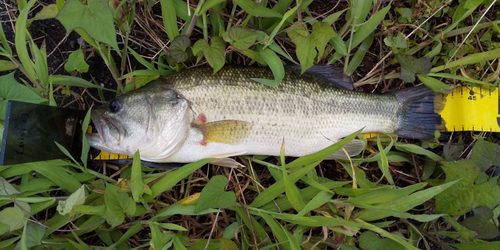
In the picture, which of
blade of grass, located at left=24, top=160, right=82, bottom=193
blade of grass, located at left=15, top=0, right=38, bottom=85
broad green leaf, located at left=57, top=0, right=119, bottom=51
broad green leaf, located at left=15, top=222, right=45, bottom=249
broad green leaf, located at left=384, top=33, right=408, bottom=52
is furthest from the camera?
broad green leaf, located at left=384, top=33, right=408, bottom=52

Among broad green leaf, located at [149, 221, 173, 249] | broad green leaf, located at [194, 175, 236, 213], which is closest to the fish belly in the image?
broad green leaf, located at [194, 175, 236, 213]

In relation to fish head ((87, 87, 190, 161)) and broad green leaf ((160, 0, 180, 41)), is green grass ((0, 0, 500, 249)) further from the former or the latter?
fish head ((87, 87, 190, 161))

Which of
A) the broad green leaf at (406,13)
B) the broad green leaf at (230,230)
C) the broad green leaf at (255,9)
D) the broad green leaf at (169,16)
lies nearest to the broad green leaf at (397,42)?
the broad green leaf at (406,13)

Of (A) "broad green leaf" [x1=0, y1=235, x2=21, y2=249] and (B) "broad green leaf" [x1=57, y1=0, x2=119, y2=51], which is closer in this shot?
(B) "broad green leaf" [x1=57, y1=0, x2=119, y2=51]

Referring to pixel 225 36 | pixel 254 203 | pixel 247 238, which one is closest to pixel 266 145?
pixel 254 203

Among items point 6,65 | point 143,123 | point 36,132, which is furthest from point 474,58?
point 6,65

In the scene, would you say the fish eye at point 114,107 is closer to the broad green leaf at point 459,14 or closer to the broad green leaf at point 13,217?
the broad green leaf at point 13,217

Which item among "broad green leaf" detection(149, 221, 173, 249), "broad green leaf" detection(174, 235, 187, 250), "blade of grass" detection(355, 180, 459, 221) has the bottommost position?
"broad green leaf" detection(174, 235, 187, 250)
